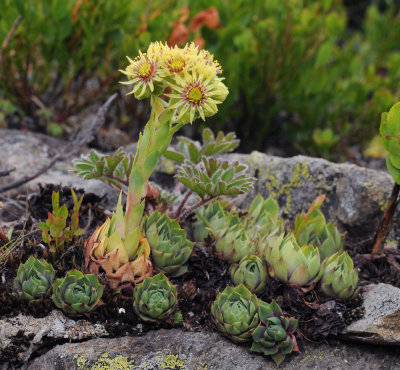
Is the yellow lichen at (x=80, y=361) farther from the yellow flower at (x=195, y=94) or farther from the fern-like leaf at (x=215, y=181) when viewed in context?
the yellow flower at (x=195, y=94)

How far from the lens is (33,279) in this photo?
7.36 ft

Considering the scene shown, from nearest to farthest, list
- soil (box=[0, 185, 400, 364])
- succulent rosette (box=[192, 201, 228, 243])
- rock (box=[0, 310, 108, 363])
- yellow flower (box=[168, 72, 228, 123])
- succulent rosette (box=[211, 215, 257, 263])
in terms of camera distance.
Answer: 1. yellow flower (box=[168, 72, 228, 123])
2. rock (box=[0, 310, 108, 363])
3. soil (box=[0, 185, 400, 364])
4. succulent rosette (box=[211, 215, 257, 263])
5. succulent rosette (box=[192, 201, 228, 243])

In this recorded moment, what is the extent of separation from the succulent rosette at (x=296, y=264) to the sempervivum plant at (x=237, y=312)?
0.74 feet

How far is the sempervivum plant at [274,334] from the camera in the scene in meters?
2.17

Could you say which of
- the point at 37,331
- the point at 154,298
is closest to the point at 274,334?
the point at 154,298

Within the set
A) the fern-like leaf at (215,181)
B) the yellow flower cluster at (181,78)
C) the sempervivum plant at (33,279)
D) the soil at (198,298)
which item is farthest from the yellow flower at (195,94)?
the sempervivum plant at (33,279)

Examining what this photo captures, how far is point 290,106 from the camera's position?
4.93 metres

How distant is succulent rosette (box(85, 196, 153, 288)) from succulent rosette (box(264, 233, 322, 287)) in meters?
0.62

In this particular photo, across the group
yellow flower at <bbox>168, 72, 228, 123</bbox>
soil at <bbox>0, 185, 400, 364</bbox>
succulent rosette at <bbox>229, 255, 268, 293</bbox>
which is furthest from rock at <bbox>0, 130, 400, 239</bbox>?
yellow flower at <bbox>168, 72, 228, 123</bbox>

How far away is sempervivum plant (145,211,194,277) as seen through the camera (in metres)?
2.41

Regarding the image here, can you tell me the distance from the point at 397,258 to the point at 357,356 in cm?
76

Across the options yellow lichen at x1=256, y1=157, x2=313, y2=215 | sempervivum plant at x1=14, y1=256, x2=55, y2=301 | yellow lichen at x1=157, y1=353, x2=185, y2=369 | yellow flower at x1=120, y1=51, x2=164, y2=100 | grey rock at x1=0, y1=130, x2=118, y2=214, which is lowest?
yellow lichen at x1=157, y1=353, x2=185, y2=369

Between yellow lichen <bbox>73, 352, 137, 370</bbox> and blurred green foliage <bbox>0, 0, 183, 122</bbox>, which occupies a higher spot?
blurred green foliage <bbox>0, 0, 183, 122</bbox>

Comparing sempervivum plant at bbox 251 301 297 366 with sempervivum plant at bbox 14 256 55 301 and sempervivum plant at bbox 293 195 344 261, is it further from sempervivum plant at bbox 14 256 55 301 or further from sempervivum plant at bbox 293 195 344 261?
sempervivum plant at bbox 14 256 55 301
